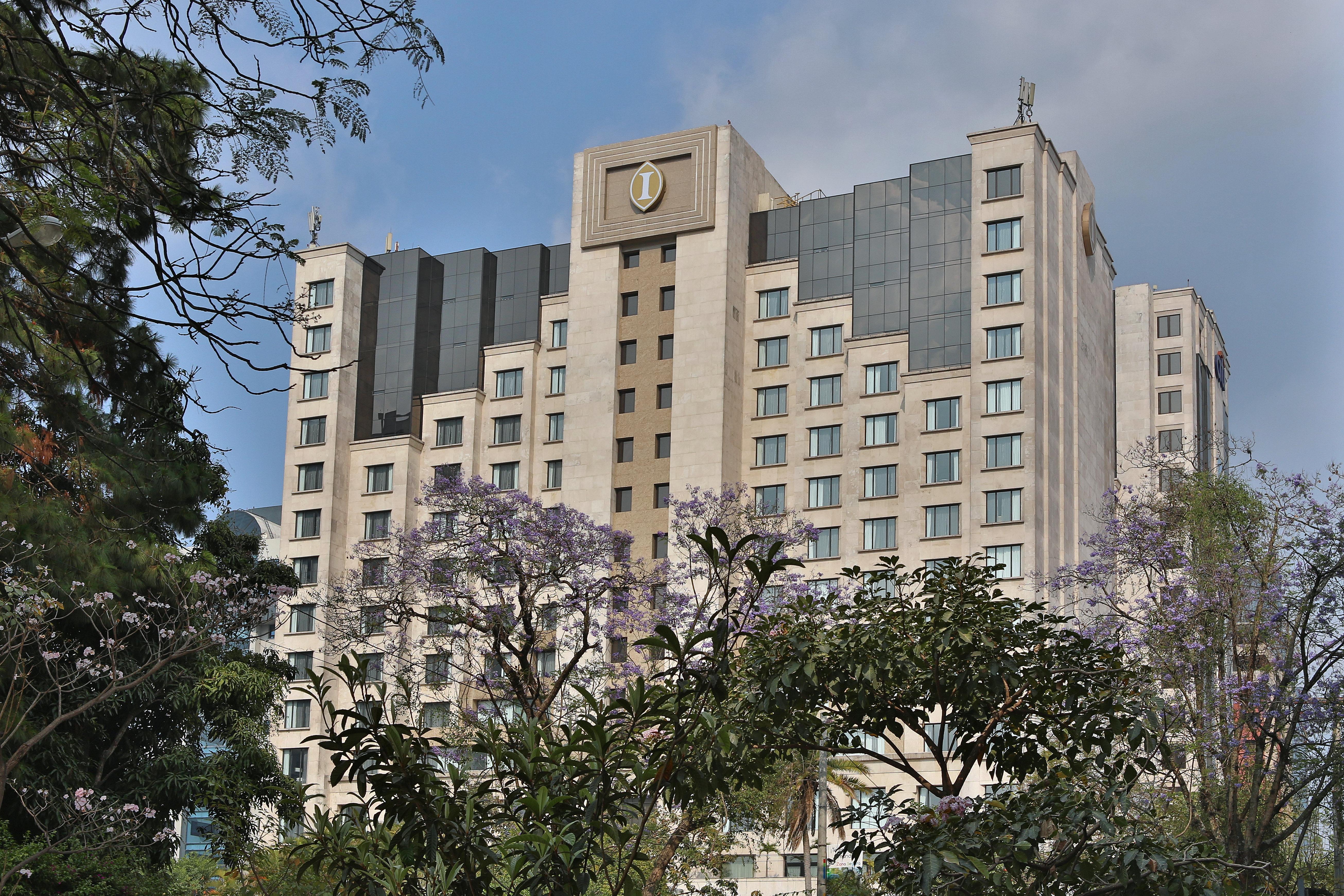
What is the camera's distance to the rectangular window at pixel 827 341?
5803 cm

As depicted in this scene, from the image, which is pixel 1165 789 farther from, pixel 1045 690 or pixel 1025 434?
pixel 1025 434

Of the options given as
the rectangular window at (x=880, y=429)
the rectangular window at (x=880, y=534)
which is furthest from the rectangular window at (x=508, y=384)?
the rectangular window at (x=880, y=534)

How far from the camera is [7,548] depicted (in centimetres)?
1925

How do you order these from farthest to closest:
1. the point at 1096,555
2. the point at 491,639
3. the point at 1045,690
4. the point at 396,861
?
1. the point at 491,639
2. the point at 1096,555
3. the point at 1045,690
4. the point at 396,861

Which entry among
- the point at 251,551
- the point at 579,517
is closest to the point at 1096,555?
the point at 579,517

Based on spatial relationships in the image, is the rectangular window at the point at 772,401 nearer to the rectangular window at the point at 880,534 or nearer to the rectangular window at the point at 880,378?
the rectangular window at the point at 880,378

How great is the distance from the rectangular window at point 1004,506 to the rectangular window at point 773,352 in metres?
10.8

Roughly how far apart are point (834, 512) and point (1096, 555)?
29.8 metres

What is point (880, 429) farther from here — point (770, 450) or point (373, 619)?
point (373, 619)

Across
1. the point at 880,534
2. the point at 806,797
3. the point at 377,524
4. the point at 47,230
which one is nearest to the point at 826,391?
the point at 880,534

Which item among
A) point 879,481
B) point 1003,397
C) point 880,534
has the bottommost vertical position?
point 880,534

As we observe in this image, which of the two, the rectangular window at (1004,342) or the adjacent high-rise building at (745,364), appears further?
the adjacent high-rise building at (745,364)

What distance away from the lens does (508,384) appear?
63875mm

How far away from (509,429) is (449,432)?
2957 millimetres
